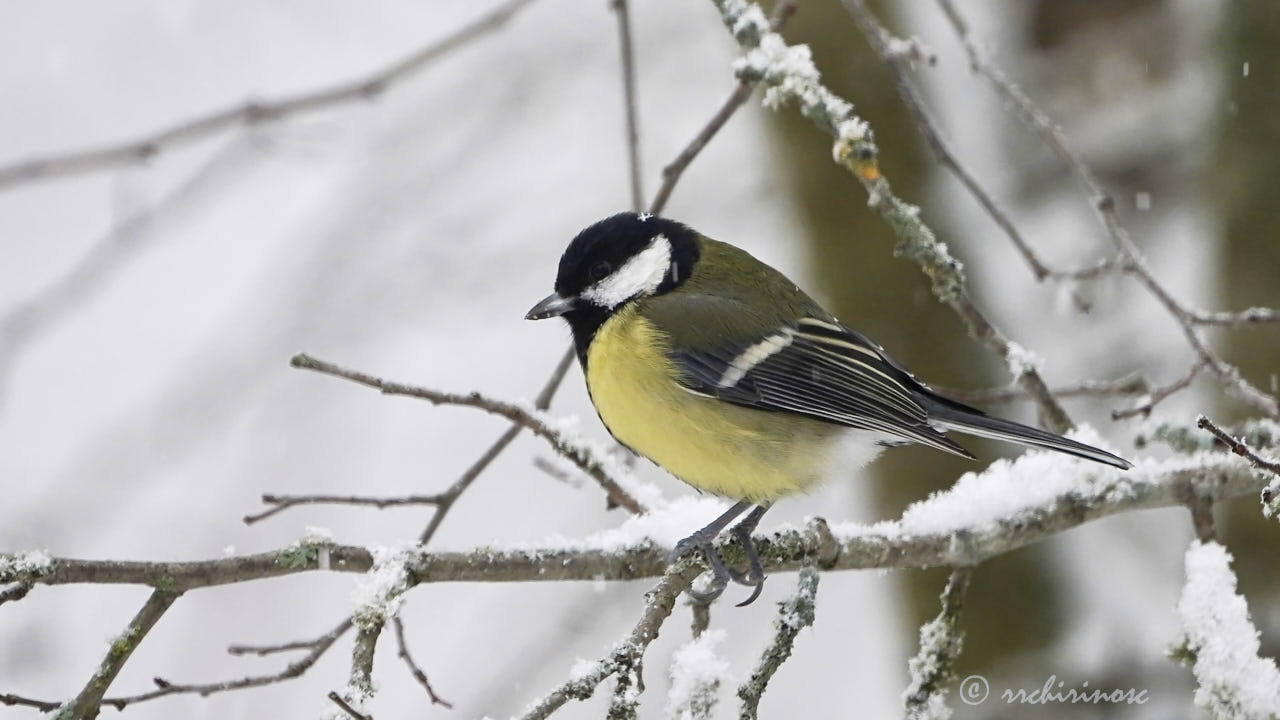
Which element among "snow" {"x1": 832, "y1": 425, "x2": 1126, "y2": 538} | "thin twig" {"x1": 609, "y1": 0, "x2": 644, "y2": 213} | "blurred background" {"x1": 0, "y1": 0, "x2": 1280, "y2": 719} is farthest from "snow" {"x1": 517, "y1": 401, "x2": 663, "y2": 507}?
"blurred background" {"x1": 0, "y1": 0, "x2": 1280, "y2": 719}

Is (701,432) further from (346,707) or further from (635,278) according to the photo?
(346,707)

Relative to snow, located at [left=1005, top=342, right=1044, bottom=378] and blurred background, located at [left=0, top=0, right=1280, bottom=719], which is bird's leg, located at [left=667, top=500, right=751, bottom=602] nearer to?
snow, located at [left=1005, top=342, right=1044, bottom=378]

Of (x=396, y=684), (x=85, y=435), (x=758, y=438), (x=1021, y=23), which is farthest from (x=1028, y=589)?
(x=85, y=435)

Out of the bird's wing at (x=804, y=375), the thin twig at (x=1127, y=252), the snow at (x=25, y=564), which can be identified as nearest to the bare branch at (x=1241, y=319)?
the thin twig at (x=1127, y=252)

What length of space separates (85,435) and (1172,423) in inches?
228

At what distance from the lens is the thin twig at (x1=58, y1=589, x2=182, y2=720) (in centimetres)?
168

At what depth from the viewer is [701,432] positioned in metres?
2.70

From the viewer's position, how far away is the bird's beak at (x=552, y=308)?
9.46 feet

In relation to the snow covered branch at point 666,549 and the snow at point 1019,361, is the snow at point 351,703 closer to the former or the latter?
the snow covered branch at point 666,549

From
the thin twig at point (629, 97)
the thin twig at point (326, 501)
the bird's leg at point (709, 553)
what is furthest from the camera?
the thin twig at point (629, 97)

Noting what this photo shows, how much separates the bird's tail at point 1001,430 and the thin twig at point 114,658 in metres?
1.62

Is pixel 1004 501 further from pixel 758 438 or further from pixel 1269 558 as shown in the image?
pixel 1269 558

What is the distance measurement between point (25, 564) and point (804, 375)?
1.73m

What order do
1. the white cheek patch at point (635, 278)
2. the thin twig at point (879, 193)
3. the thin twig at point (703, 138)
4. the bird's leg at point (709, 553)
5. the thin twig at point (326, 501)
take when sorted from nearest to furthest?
the thin twig at point (326, 501)
the bird's leg at point (709, 553)
the thin twig at point (879, 193)
the thin twig at point (703, 138)
the white cheek patch at point (635, 278)
